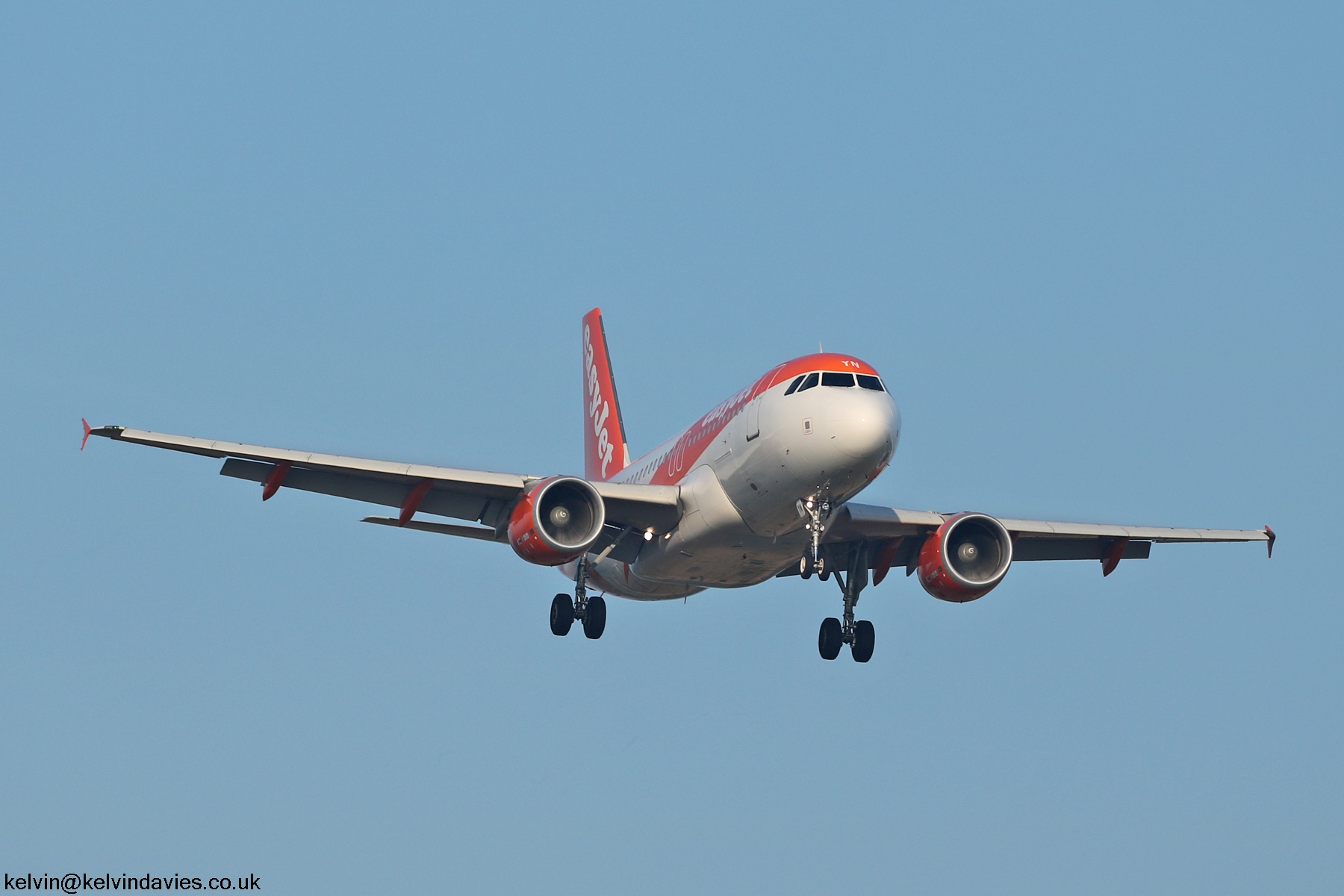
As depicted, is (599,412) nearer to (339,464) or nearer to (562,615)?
(562,615)

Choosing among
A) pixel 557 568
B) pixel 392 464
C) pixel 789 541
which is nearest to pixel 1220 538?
pixel 789 541

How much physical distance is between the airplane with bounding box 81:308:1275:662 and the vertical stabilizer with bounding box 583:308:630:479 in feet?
25.6

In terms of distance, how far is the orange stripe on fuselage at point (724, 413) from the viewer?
114ft

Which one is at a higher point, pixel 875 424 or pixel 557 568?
pixel 875 424

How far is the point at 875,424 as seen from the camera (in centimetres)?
3322

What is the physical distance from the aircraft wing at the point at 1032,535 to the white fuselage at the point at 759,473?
2.28 m

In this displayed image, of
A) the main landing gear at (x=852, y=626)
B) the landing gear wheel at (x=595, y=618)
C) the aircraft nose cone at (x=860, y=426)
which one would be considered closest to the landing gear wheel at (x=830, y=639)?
the main landing gear at (x=852, y=626)

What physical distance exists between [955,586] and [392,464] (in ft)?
43.0

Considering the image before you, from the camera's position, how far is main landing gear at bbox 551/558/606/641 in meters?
41.2

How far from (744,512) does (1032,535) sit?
9.07 meters

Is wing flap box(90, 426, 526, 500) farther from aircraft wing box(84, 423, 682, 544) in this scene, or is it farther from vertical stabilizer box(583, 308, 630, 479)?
vertical stabilizer box(583, 308, 630, 479)

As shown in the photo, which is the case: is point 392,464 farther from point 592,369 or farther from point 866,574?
point 592,369

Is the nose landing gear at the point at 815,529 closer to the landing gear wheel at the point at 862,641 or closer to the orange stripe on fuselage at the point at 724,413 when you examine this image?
the orange stripe on fuselage at the point at 724,413

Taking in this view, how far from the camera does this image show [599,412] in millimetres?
54594
